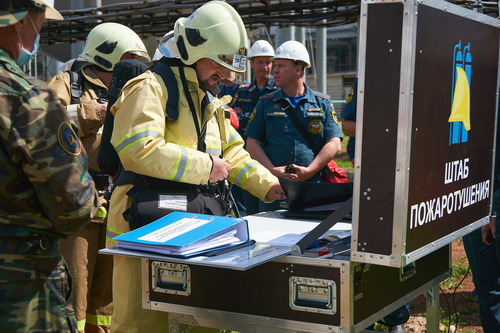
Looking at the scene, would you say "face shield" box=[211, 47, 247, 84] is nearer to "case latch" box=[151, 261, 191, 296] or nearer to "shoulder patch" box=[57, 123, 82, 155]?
"case latch" box=[151, 261, 191, 296]

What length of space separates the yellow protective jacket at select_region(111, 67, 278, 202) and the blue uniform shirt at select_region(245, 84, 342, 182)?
91.6 inches

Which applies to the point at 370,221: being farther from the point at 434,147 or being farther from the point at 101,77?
the point at 101,77

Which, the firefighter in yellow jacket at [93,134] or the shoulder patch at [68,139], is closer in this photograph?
the shoulder patch at [68,139]

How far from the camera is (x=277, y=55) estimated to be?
594 centimetres

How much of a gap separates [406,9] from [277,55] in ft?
12.9

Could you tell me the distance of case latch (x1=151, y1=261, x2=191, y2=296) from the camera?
2.54 metres

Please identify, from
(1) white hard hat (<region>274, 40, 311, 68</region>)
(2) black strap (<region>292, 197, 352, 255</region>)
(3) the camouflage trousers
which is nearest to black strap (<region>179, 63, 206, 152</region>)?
(2) black strap (<region>292, 197, 352, 255</region>)

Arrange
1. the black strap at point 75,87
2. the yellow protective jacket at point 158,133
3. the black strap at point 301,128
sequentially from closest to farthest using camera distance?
1. the yellow protective jacket at point 158,133
2. the black strap at point 75,87
3. the black strap at point 301,128

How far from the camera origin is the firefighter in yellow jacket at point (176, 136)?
2.80 m

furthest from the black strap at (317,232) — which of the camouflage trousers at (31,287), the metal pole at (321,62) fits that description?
the metal pole at (321,62)

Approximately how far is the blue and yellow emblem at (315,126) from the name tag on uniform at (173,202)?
2641 mm

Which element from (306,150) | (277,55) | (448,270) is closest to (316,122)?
(306,150)

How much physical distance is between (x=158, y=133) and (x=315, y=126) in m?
2.80

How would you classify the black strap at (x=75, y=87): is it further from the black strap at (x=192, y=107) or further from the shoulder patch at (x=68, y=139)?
the shoulder patch at (x=68, y=139)
